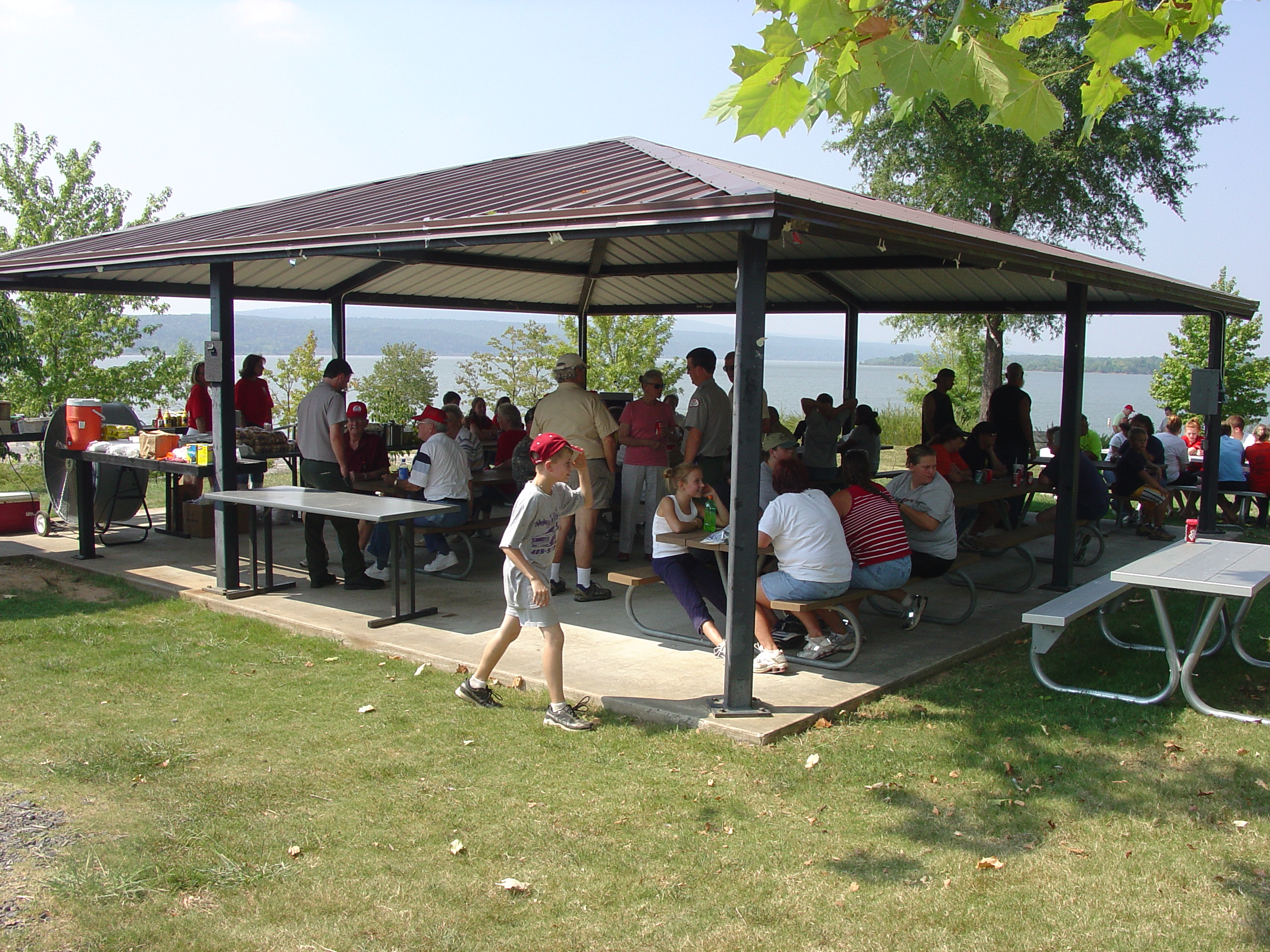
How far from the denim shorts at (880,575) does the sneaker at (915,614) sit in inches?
27.0

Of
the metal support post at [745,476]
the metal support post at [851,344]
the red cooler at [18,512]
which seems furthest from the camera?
the metal support post at [851,344]

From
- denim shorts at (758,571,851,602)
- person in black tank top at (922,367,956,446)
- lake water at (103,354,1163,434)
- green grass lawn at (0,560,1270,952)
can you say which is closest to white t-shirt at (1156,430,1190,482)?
person in black tank top at (922,367,956,446)

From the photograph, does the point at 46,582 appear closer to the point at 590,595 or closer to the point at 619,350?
the point at 590,595

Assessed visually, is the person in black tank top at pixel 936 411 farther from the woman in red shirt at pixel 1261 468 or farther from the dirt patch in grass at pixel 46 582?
the dirt patch in grass at pixel 46 582

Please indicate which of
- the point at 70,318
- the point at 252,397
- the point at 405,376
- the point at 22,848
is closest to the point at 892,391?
the point at 405,376

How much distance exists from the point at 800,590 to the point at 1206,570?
2.17 m

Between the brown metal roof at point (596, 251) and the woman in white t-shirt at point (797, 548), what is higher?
the brown metal roof at point (596, 251)

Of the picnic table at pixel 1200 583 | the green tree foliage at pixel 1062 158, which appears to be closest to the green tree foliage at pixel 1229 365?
the green tree foliage at pixel 1062 158

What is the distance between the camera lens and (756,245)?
16.5 ft

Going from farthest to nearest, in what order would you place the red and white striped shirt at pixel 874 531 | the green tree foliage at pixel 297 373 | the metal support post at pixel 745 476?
the green tree foliage at pixel 297 373
the red and white striped shirt at pixel 874 531
the metal support post at pixel 745 476

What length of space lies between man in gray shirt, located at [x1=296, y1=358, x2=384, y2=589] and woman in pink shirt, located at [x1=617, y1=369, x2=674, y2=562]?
2.14 m

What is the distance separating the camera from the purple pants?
625cm

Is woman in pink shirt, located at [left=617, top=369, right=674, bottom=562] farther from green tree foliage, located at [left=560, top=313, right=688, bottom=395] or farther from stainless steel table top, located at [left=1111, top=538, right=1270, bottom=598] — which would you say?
green tree foliage, located at [left=560, top=313, right=688, bottom=395]

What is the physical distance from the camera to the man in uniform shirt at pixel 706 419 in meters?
8.38
